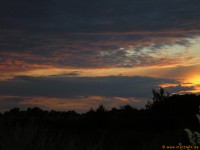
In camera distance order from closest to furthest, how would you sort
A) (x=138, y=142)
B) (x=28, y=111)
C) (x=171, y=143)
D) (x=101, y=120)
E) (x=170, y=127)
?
(x=171, y=143) < (x=138, y=142) < (x=170, y=127) < (x=101, y=120) < (x=28, y=111)

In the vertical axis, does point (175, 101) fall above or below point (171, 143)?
above

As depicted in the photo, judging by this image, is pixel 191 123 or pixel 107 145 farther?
pixel 191 123

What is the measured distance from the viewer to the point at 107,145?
2183 cm

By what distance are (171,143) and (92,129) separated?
8.37 m

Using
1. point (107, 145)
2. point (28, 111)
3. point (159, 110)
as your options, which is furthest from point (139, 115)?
point (28, 111)

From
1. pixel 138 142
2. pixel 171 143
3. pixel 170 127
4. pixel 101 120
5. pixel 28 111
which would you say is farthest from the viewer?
pixel 28 111

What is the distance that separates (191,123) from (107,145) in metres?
8.13

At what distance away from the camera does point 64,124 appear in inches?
1164

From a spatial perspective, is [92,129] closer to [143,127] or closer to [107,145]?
[143,127]

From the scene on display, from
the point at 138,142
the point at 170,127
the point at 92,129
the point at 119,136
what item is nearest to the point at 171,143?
the point at 138,142

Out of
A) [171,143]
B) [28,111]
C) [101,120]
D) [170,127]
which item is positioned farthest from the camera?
[28,111]

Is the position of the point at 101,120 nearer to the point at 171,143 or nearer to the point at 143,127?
the point at 143,127

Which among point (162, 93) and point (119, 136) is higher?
point (162, 93)

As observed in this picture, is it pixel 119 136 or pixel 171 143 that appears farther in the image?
pixel 119 136
